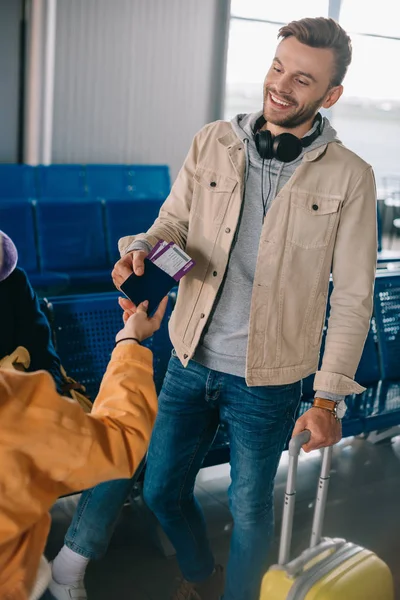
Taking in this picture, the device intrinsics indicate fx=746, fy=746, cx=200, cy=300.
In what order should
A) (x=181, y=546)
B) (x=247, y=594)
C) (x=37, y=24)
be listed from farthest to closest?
(x=37, y=24), (x=181, y=546), (x=247, y=594)

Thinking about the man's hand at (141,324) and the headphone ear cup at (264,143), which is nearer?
the man's hand at (141,324)

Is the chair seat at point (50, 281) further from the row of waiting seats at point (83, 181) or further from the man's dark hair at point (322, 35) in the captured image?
the man's dark hair at point (322, 35)

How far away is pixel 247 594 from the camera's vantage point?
2.15 meters

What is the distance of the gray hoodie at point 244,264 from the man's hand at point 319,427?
227 millimetres

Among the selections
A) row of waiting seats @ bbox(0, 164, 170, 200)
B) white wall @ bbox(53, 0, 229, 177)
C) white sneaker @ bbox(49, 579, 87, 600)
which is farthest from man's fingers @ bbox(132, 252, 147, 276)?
white wall @ bbox(53, 0, 229, 177)

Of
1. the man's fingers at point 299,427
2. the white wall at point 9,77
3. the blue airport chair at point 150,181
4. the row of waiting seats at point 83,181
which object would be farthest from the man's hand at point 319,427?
Result: the white wall at point 9,77

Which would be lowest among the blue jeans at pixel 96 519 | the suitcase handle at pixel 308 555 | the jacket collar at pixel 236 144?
the blue jeans at pixel 96 519

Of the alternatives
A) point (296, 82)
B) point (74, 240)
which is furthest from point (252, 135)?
point (74, 240)

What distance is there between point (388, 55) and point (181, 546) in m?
9.73

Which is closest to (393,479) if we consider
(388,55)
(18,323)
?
(18,323)

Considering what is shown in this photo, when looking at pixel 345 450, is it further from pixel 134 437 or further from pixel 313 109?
pixel 134 437

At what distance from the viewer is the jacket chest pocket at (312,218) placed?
78.6 inches

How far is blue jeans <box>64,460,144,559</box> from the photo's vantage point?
2250 millimetres

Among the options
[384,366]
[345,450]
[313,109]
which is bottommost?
[345,450]
